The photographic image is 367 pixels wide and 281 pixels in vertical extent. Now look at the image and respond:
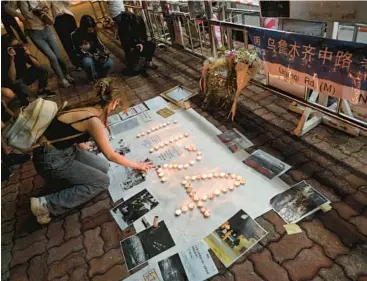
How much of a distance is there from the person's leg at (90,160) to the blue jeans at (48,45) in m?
3.66

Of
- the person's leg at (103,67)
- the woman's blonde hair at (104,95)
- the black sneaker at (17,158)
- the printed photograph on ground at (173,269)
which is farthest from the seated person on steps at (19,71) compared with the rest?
the printed photograph on ground at (173,269)

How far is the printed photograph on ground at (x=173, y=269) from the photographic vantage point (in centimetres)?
198

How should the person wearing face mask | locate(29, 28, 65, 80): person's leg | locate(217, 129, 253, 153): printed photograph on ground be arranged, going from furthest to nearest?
locate(29, 28, 65, 80): person's leg, the person wearing face mask, locate(217, 129, 253, 153): printed photograph on ground

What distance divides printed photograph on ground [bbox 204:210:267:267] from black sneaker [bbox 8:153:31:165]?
2958 millimetres

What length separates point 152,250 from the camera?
2189 mm

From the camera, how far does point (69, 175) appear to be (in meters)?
2.63

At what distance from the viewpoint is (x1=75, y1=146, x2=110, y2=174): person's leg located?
9.27 ft

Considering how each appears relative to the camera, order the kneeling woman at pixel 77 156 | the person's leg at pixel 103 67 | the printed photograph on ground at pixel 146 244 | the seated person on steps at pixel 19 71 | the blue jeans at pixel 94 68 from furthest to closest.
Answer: the person's leg at pixel 103 67, the blue jeans at pixel 94 68, the seated person on steps at pixel 19 71, the kneeling woman at pixel 77 156, the printed photograph on ground at pixel 146 244

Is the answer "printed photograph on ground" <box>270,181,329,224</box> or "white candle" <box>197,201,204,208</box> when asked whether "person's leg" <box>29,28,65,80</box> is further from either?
"printed photograph on ground" <box>270,181,329,224</box>

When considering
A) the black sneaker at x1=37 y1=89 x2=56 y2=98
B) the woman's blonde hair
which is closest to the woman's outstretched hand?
the woman's blonde hair

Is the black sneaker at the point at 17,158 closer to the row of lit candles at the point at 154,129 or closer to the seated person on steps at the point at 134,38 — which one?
the row of lit candles at the point at 154,129

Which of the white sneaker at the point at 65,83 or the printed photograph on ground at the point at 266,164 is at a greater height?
the white sneaker at the point at 65,83

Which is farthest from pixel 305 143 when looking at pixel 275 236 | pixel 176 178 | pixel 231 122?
pixel 176 178

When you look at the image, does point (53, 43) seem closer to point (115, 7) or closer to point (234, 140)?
point (115, 7)
